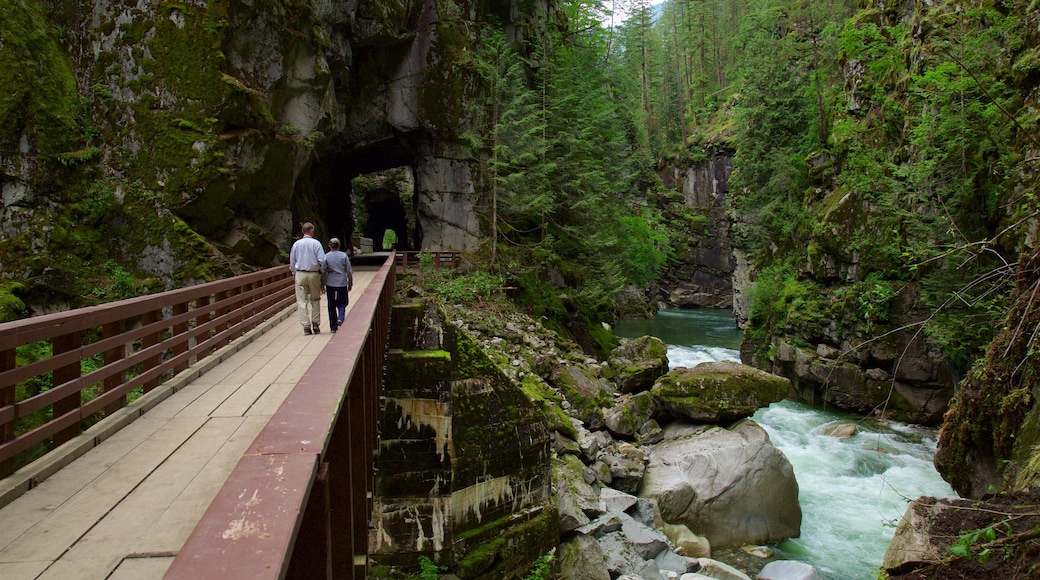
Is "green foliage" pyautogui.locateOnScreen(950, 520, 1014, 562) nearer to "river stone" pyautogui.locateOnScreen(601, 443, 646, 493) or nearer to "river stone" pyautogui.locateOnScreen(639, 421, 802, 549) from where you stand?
"river stone" pyautogui.locateOnScreen(639, 421, 802, 549)

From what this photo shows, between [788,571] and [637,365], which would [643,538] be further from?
[637,365]

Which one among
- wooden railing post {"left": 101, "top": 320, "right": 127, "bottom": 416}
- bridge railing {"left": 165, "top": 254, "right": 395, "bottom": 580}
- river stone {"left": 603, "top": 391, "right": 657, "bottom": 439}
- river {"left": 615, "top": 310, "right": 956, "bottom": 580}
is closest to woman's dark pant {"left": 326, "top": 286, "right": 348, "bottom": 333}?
wooden railing post {"left": 101, "top": 320, "right": 127, "bottom": 416}

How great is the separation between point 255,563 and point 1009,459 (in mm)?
8349

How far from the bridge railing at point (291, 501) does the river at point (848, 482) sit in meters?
7.35

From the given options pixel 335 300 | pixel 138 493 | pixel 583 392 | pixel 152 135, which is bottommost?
pixel 583 392

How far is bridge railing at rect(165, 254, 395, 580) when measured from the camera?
1.11 metres

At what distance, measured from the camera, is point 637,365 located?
57.1ft

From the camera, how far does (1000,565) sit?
3947 mm

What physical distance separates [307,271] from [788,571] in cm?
950

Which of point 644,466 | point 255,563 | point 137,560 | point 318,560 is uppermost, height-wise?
point 255,563

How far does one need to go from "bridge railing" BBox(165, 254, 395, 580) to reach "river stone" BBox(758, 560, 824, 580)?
9112 millimetres

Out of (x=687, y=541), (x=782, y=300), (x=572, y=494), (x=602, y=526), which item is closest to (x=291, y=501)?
(x=602, y=526)

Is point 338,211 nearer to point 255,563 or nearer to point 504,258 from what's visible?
point 504,258

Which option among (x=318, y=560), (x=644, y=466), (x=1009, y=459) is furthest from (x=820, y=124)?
(x=318, y=560)
